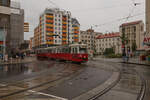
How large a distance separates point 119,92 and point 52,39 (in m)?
70.6

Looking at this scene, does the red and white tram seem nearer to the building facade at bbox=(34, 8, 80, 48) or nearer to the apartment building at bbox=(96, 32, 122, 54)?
the building facade at bbox=(34, 8, 80, 48)

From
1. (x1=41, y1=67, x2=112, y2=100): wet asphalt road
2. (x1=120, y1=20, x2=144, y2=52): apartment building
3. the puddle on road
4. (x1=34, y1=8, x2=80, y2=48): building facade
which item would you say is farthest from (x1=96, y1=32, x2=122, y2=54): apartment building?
(x1=41, y1=67, x2=112, y2=100): wet asphalt road

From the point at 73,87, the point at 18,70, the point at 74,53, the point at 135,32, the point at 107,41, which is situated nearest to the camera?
the point at 73,87

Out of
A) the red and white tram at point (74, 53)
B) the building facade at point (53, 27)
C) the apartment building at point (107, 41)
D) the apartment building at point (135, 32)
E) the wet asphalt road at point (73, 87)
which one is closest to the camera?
the wet asphalt road at point (73, 87)

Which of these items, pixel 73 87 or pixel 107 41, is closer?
pixel 73 87

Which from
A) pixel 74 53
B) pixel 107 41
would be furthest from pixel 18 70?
pixel 107 41

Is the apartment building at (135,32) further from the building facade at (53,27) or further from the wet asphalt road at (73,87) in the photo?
the wet asphalt road at (73,87)

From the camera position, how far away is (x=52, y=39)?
244 feet

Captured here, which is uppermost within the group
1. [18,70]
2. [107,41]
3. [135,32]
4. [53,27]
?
[53,27]

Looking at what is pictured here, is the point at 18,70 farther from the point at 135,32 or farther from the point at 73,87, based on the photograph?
the point at 135,32

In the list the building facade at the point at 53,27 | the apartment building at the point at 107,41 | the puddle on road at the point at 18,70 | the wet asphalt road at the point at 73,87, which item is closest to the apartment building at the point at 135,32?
the apartment building at the point at 107,41

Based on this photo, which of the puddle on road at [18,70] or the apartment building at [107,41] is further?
the apartment building at [107,41]

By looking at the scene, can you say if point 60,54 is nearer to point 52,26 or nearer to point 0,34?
point 0,34

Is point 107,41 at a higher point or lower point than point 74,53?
higher
